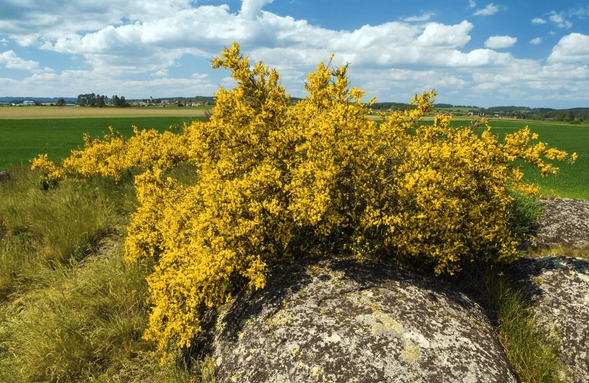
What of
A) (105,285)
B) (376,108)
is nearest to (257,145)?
(376,108)

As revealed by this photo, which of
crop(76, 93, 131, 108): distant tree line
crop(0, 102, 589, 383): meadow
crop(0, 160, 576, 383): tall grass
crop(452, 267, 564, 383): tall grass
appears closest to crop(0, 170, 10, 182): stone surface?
crop(0, 102, 589, 383): meadow

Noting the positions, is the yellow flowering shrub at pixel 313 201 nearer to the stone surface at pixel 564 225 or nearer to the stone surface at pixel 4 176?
the stone surface at pixel 564 225

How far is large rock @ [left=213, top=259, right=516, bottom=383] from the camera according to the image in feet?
10.3

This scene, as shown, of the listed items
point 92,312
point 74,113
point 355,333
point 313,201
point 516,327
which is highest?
point 74,113

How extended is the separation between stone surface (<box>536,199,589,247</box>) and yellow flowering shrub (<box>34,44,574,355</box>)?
3.33m

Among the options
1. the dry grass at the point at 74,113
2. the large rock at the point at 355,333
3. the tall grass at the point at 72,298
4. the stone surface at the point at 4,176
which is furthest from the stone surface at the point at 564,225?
the dry grass at the point at 74,113

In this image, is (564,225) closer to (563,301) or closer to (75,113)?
(563,301)

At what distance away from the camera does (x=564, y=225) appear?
790 cm

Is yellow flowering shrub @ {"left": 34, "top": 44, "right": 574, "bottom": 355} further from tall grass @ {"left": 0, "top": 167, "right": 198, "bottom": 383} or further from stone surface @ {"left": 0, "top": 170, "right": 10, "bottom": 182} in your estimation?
stone surface @ {"left": 0, "top": 170, "right": 10, "bottom": 182}

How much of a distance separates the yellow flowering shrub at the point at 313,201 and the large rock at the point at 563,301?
557 millimetres

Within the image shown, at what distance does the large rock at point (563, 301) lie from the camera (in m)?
4.00

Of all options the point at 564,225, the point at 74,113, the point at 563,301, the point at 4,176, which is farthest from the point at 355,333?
the point at 74,113

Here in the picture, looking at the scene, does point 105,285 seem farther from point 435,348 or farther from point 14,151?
point 14,151

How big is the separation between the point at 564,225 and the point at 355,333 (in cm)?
700
